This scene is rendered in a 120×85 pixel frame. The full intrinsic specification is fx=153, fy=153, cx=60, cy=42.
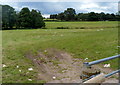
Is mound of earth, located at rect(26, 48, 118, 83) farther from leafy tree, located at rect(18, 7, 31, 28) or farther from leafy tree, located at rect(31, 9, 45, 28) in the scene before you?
leafy tree, located at rect(18, 7, 31, 28)

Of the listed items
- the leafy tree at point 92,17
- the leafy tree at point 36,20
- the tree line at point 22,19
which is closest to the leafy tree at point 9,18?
the tree line at point 22,19

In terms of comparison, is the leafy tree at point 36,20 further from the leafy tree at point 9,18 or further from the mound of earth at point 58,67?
the mound of earth at point 58,67

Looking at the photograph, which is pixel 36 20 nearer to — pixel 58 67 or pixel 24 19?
pixel 24 19

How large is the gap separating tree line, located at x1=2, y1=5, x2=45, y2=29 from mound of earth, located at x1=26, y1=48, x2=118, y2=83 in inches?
944

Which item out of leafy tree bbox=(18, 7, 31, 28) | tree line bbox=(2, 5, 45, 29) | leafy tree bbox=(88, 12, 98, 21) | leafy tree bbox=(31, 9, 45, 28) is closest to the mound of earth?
leafy tree bbox=(31, 9, 45, 28)

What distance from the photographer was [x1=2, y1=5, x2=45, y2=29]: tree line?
30406 millimetres

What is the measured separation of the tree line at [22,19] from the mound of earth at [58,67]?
2398 centimetres

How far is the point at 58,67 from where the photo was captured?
5.75 meters

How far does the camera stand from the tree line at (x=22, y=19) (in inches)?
1197

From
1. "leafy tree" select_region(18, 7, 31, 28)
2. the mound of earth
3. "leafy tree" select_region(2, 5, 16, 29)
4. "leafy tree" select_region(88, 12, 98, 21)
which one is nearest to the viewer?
the mound of earth

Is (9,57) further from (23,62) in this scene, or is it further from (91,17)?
(91,17)

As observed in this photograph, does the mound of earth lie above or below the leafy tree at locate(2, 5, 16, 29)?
below

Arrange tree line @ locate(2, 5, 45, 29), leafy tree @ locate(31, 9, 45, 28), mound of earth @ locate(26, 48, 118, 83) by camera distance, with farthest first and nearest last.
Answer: leafy tree @ locate(31, 9, 45, 28) → tree line @ locate(2, 5, 45, 29) → mound of earth @ locate(26, 48, 118, 83)

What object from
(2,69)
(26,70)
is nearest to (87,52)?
(26,70)
